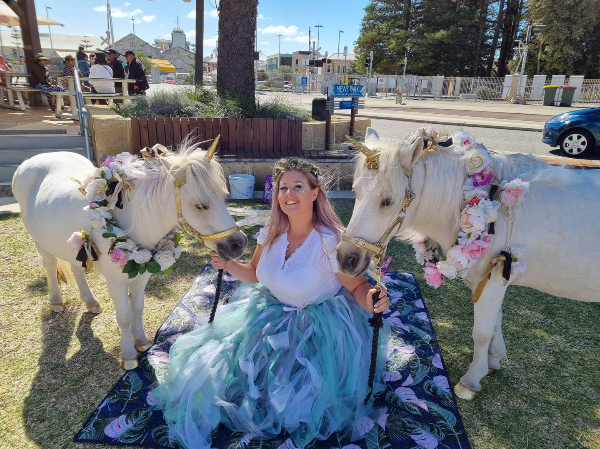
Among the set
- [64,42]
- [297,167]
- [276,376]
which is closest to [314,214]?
[297,167]

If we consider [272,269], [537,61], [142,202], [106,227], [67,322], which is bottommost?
[67,322]

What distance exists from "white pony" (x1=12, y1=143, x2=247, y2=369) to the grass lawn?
1.14 ft

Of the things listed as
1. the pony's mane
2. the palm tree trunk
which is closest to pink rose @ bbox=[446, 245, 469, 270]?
the pony's mane

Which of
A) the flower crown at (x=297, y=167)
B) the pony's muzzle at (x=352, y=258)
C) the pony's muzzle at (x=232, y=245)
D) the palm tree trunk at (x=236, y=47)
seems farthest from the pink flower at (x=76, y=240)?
the palm tree trunk at (x=236, y=47)

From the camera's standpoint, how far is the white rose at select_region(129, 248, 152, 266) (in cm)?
267

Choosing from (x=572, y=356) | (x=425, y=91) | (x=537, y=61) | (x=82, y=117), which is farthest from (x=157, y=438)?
(x=537, y=61)

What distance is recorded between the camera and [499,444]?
2.49m

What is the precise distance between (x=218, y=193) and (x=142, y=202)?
0.56 meters

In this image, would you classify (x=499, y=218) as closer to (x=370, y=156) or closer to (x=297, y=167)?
(x=370, y=156)

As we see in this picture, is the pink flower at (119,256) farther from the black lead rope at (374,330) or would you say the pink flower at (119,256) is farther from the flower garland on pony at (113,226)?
the black lead rope at (374,330)

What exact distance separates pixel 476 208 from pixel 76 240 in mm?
2690

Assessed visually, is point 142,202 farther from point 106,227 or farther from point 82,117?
point 82,117

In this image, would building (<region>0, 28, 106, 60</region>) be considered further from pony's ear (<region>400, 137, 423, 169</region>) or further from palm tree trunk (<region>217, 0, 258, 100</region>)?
pony's ear (<region>400, 137, 423, 169</region>)

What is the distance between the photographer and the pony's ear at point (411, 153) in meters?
2.21
